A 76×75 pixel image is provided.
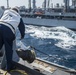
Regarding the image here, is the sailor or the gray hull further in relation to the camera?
the gray hull

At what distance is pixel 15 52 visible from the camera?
22.3ft

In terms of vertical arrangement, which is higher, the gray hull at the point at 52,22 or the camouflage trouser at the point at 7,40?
the camouflage trouser at the point at 7,40

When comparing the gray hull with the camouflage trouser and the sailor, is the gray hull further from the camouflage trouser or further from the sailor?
the camouflage trouser

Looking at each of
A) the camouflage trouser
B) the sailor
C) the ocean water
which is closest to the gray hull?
the ocean water

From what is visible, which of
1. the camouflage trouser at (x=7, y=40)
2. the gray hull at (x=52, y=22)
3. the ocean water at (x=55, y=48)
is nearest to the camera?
the camouflage trouser at (x=7, y=40)

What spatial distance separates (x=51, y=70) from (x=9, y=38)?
4.56 ft

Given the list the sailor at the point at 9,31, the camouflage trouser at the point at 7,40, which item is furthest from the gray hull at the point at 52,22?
the camouflage trouser at the point at 7,40

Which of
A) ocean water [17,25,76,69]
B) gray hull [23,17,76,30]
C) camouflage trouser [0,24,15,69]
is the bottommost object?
gray hull [23,17,76,30]

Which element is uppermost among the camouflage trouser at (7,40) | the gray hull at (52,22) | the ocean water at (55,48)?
the camouflage trouser at (7,40)

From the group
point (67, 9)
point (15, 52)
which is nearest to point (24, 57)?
point (15, 52)

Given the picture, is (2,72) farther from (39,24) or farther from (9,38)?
(39,24)

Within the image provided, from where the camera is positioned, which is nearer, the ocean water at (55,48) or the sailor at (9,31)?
the sailor at (9,31)

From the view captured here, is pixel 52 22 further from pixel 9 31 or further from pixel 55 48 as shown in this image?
pixel 9 31

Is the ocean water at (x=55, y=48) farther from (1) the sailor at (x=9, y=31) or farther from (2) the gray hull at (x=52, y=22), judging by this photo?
(2) the gray hull at (x=52, y=22)
